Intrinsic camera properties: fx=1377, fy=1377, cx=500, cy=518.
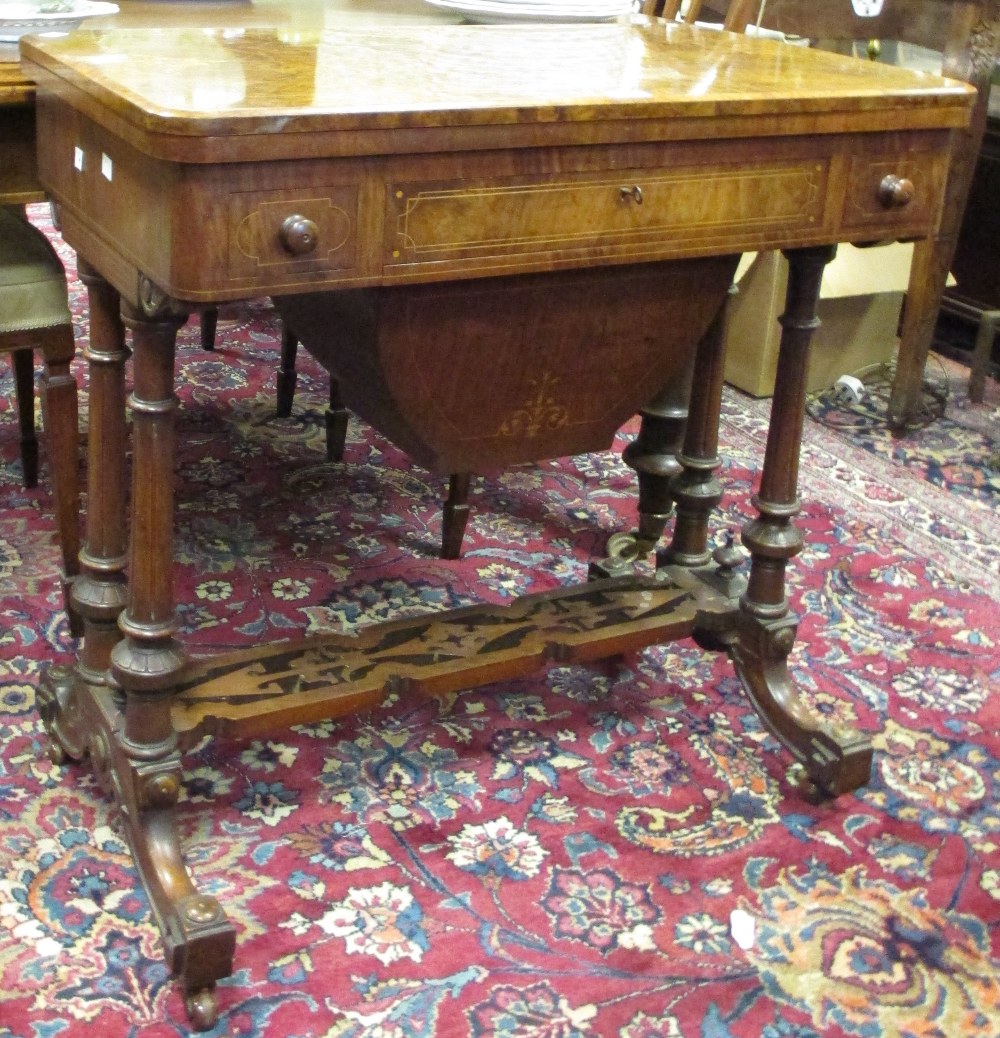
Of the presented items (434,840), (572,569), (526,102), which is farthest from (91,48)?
(572,569)

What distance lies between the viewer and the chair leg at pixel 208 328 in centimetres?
352

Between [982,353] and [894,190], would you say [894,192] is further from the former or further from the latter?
[982,353]

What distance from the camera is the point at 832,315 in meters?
3.59

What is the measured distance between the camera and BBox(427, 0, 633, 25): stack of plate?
6.75 feet

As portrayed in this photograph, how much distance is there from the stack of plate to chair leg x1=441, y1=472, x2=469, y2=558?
0.81 meters

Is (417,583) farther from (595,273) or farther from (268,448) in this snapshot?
(595,273)

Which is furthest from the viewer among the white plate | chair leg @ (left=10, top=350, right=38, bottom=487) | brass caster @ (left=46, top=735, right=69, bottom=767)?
chair leg @ (left=10, top=350, right=38, bottom=487)

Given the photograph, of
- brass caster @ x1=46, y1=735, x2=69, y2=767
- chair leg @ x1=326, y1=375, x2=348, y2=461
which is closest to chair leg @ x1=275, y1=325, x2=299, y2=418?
chair leg @ x1=326, y1=375, x2=348, y2=461

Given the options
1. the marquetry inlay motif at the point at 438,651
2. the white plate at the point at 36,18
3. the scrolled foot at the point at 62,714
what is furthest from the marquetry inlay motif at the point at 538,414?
the white plate at the point at 36,18

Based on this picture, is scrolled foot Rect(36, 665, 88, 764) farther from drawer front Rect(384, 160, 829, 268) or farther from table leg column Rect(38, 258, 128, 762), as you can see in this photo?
drawer front Rect(384, 160, 829, 268)

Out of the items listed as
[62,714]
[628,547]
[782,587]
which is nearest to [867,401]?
[628,547]

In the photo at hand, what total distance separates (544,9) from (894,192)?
65 cm

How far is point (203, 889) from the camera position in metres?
1.73

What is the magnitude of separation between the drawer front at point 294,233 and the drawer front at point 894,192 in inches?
26.8
